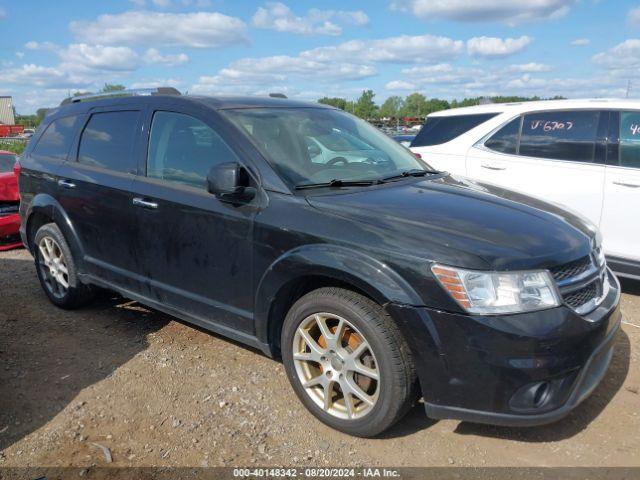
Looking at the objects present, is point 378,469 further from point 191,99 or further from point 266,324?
point 191,99

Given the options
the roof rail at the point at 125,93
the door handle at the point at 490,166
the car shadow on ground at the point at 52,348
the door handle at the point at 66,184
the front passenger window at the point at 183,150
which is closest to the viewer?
the car shadow on ground at the point at 52,348

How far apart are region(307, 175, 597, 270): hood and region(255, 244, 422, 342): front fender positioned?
5.4 inches

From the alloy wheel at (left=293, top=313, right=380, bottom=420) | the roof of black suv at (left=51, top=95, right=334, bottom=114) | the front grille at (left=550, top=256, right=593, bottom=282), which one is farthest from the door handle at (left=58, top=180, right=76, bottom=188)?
the front grille at (left=550, top=256, right=593, bottom=282)

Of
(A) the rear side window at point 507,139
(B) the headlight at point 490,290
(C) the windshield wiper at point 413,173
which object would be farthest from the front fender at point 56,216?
(A) the rear side window at point 507,139

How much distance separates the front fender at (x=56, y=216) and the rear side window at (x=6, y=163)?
356 cm

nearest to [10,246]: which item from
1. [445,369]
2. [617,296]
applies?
[445,369]

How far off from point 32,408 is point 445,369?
2.46m

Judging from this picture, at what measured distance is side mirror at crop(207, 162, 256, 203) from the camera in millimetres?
3109

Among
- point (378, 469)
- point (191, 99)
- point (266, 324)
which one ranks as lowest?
point (378, 469)

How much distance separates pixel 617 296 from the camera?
10.1ft

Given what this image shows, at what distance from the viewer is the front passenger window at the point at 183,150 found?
351 cm

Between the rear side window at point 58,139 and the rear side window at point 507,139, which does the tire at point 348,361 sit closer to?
the rear side window at point 58,139

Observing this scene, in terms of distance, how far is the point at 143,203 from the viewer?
379 centimetres

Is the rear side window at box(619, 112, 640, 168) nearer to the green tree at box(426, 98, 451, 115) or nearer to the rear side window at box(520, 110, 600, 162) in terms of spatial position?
the rear side window at box(520, 110, 600, 162)
